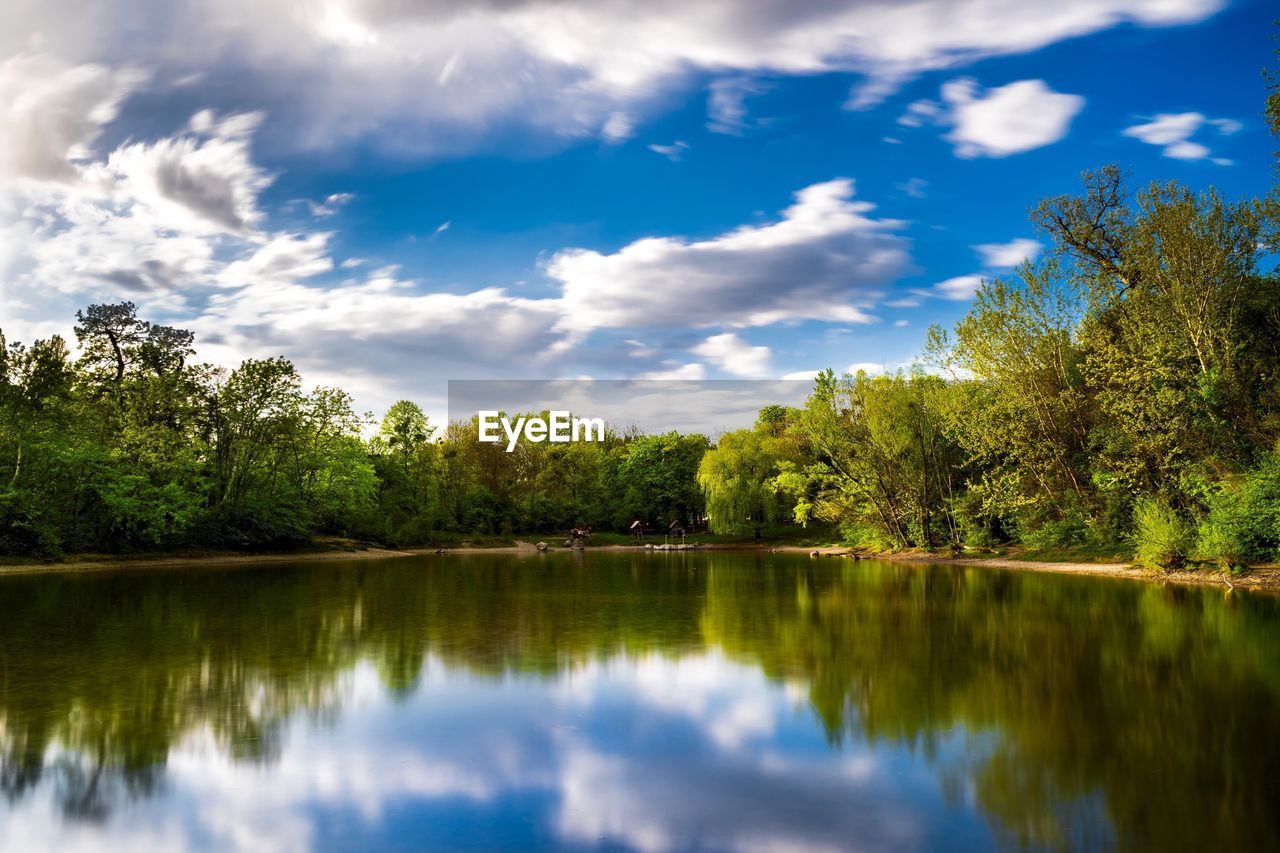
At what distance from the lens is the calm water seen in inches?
266

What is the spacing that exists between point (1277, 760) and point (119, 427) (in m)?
54.7

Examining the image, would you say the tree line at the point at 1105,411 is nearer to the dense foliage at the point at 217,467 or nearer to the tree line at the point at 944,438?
the tree line at the point at 944,438

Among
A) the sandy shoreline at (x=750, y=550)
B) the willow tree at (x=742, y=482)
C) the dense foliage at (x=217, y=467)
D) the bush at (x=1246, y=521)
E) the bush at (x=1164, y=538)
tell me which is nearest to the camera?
the bush at (x=1246, y=521)

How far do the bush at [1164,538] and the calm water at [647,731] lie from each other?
10465mm

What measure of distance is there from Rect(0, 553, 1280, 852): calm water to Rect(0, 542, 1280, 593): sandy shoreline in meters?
8.22

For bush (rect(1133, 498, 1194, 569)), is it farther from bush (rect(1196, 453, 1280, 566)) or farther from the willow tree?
the willow tree

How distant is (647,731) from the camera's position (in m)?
9.90

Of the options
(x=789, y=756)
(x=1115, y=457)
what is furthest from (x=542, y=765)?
(x=1115, y=457)

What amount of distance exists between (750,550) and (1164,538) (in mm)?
38139

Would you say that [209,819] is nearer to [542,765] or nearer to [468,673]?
[542,765]

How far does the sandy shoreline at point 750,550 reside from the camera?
27438 mm

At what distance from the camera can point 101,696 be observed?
1150cm

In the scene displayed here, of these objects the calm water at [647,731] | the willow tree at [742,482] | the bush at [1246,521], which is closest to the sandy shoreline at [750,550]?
the bush at [1246,521]

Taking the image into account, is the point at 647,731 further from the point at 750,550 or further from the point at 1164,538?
the point at 750,550
